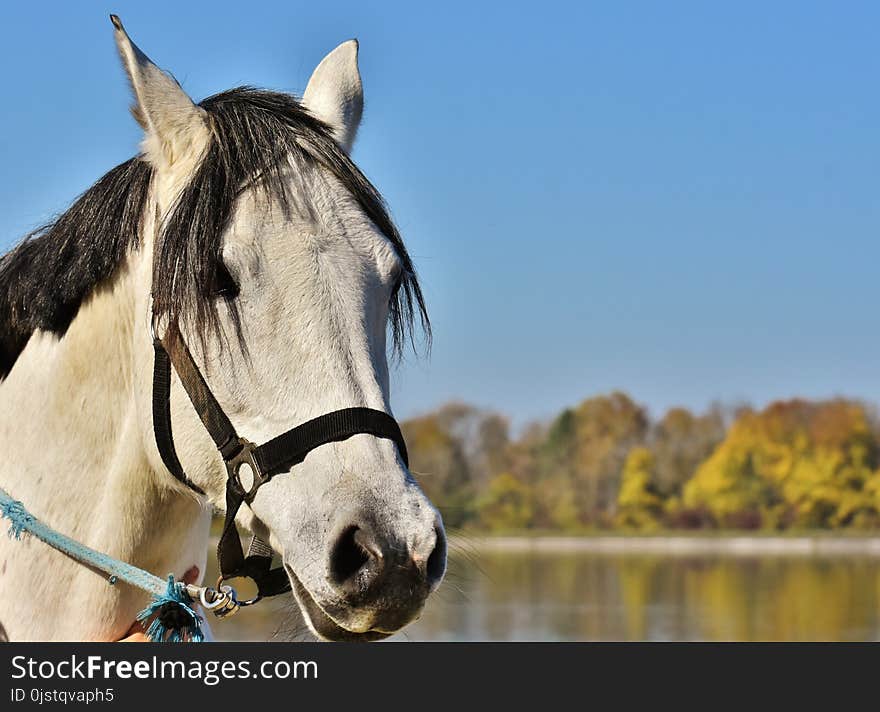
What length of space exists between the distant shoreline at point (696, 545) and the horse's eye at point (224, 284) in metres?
68.8

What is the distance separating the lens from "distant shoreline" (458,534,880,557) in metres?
76.0

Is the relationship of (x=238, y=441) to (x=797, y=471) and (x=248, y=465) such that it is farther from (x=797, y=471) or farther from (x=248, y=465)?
(x=797, y=471)

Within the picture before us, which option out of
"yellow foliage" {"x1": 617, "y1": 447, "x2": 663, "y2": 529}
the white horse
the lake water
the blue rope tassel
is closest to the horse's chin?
the white horse

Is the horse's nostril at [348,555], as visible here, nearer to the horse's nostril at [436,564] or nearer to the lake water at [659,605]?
the horse's nostril at [436,564]

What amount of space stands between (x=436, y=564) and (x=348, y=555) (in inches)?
8.0

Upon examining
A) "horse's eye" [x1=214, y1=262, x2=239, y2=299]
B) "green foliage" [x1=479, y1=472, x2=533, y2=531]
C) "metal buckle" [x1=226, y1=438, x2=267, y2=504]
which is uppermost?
"horse's eye" [x1=214, y1=262, x2=239, y2=299]

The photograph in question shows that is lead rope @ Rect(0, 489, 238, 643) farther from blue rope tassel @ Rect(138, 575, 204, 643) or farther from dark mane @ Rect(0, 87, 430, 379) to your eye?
dark mane @ Rect(0, 87, 430, 379)

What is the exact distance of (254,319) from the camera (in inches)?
120

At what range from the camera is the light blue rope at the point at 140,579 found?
3289 mm

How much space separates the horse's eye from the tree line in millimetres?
70411

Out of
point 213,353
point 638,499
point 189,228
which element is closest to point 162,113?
point 189,228

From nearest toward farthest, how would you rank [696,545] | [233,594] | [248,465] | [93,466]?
[248,465] → [233,594] → [93,466] → [696,545]

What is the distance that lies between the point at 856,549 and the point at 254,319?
78611mm

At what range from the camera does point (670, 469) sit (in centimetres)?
8494
